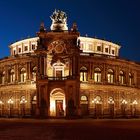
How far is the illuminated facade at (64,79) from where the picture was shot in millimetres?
66375

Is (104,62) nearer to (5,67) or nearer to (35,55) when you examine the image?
(35,55)

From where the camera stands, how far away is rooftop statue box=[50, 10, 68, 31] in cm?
7519

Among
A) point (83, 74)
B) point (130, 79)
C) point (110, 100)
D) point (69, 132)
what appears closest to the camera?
point (69, 132)

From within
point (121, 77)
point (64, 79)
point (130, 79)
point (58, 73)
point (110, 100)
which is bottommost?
point (110, 100)

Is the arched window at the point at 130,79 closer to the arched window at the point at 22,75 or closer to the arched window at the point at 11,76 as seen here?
the arched window at the point at 22,75

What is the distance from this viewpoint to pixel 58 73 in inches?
2744

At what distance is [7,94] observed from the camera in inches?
3027

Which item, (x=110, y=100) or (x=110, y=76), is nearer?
(x=110, y=100)

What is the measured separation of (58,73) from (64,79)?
3595mm

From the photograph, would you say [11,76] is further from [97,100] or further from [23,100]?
[97,100]

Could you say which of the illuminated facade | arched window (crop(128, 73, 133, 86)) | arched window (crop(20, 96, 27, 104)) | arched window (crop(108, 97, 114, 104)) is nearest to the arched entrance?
the illuminated facade

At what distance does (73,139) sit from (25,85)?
50.1 metres

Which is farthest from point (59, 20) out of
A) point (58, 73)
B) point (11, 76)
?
point (11, 76)

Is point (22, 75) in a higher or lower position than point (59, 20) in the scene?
lower
